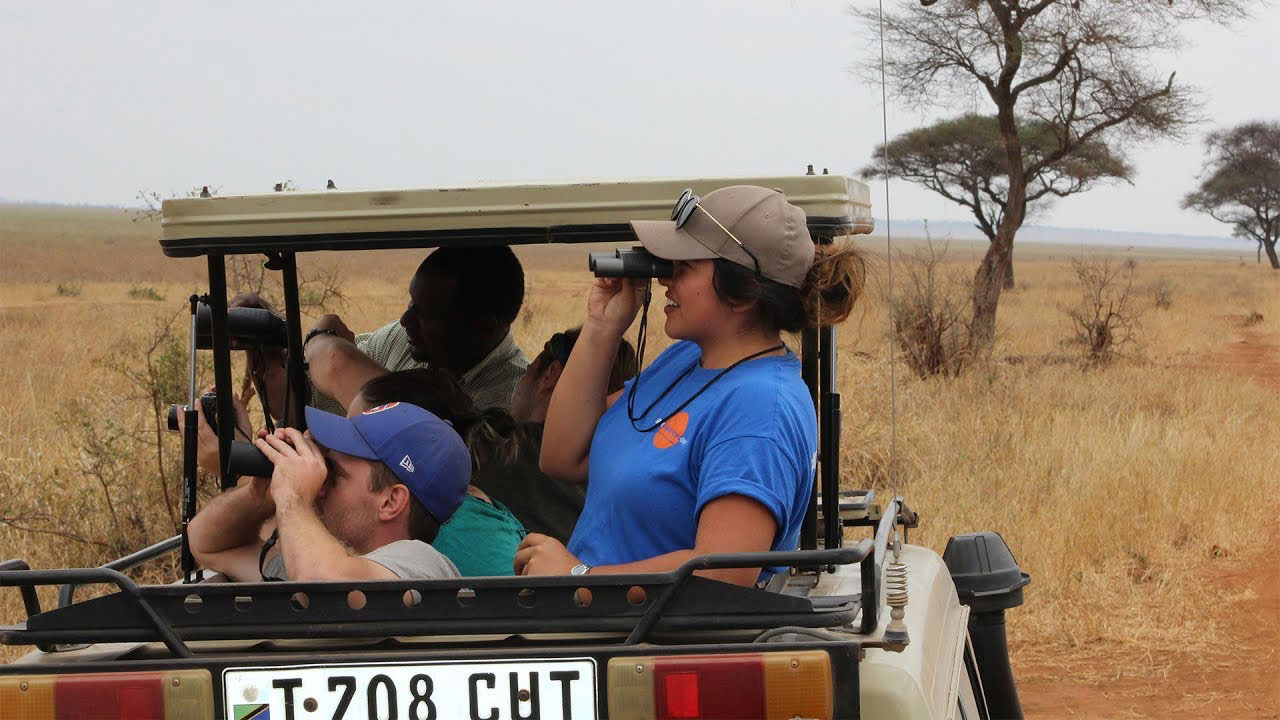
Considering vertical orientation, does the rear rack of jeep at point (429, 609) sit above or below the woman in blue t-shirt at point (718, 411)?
below

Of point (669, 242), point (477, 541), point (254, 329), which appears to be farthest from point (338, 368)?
point (669, 242)

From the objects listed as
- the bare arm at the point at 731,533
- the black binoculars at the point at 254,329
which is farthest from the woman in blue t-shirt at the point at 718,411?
the black binoculars at the point at 254,329

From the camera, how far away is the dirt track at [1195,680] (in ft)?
16.3

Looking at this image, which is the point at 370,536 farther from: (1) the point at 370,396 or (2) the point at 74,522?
(2) the point at 74,522

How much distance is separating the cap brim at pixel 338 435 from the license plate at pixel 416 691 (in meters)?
0.51

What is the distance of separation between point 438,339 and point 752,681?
1949 mm

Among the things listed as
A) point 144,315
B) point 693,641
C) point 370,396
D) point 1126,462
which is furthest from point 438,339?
point 144,315

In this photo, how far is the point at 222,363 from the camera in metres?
2.96

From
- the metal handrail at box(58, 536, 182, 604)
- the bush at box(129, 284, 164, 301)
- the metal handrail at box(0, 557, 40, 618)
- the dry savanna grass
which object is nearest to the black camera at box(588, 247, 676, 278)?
the dry savanna grass

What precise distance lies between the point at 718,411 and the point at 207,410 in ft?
3.80

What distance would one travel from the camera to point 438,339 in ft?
12.4

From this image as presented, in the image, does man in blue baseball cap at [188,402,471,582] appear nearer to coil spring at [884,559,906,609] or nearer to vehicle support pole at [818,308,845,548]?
vehicle support pole at [818,308,845,548]

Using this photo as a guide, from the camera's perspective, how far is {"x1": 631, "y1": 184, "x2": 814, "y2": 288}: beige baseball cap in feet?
7.81

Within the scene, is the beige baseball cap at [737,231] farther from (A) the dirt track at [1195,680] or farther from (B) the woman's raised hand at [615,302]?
(A) the dirt track at [1195,680]
